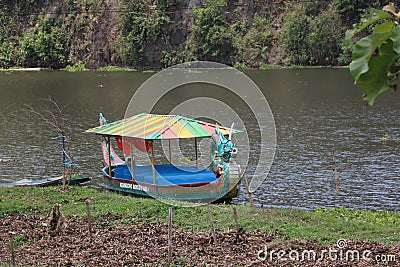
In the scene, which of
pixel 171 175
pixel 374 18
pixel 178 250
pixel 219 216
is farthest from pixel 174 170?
pixel 374 18

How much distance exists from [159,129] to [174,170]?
2121 mm

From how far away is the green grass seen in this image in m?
13.7

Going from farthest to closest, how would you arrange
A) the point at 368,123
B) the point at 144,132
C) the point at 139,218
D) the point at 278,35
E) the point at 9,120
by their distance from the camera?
the point at 278,35 < the point at 9,120 < the point at 368,123 < the point at 144,132 < the point at 139,218

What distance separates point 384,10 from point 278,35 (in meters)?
72.3

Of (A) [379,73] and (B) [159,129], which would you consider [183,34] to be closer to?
(B) [159,129]

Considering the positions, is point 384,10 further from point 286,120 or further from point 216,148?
point 286,120

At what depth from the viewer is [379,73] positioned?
468cm

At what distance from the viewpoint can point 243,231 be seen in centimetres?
1291

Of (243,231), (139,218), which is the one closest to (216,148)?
(139,218)

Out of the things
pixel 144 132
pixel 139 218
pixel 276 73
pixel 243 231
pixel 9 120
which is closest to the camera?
pixel 243 231

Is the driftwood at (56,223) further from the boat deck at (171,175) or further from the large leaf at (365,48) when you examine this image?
the large leaf at (365,48)

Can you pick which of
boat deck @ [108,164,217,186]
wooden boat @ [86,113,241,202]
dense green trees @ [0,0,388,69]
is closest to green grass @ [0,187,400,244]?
wooden boat @ [86,113,241,202]

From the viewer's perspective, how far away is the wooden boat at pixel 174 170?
19828 millimetres

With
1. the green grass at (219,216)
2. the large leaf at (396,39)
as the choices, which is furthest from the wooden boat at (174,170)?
the large leaf at (396,39)
